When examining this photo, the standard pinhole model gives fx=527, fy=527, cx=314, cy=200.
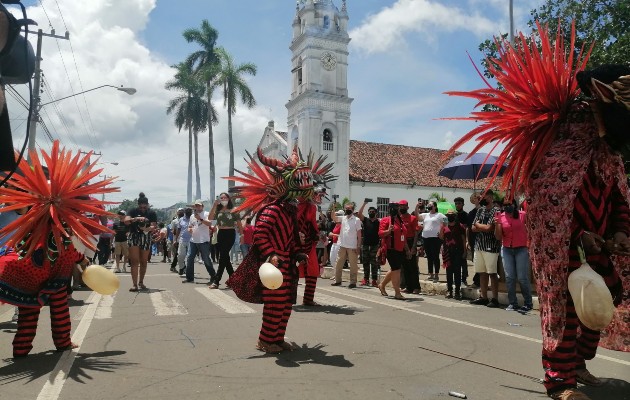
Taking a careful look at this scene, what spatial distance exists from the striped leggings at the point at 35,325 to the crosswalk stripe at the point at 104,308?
2.30m

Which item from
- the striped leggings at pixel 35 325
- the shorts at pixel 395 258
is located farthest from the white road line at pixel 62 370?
the shorts at pixel 395 258

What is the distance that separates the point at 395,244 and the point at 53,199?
638cm

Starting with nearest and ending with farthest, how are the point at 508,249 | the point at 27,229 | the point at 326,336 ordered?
1. the point at 27,229
2. the point at 326,336
3. the point at 508,249

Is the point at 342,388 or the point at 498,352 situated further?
the point at 498,352

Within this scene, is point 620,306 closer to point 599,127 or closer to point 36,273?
point 599,127

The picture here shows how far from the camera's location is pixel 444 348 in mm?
5359

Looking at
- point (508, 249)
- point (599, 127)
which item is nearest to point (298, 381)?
point (599, 127)

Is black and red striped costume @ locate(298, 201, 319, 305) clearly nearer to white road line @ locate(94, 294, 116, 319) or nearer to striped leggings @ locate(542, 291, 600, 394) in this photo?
white road line @ locate(94, 294, 116, 319)

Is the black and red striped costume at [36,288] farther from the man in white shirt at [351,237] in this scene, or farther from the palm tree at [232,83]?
the palm tree at [232,83]

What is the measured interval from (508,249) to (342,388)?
5018mm

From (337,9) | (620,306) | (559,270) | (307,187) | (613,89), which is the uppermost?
(337,9)

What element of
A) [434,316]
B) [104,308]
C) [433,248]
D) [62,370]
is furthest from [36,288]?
[433,248]

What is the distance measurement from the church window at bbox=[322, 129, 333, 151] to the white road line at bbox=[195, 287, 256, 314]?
1240 inches

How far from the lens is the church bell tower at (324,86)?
40.8m
